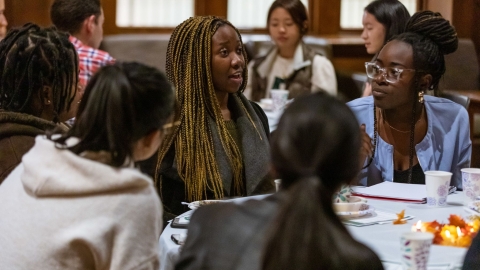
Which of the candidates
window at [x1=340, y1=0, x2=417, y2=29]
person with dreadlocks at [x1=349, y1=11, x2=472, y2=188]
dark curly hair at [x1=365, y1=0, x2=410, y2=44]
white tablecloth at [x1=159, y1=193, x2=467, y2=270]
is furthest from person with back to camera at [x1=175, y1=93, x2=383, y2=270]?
window at [x1=340, y1=0, x2=417, y2=29]

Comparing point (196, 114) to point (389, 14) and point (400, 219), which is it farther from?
point (389, 14)

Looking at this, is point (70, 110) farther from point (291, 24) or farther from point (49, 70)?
point (291, 24)

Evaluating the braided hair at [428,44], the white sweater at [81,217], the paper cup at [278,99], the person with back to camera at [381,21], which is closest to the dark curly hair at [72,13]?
the paper cup at [278,99]

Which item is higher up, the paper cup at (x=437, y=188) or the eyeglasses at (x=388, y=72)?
the eyeglasses at (x=388, y=72)

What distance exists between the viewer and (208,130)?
2.60 meters

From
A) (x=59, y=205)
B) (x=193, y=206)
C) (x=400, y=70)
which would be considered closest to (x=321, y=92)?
(x=59, y=205)

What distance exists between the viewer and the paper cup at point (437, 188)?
2.19 metres

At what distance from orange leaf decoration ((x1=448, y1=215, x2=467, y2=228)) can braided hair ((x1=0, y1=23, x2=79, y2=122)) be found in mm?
1206

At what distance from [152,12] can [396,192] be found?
413 cm

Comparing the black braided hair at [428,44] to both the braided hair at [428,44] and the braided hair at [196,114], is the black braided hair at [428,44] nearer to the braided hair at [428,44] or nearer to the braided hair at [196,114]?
the braided hair at [428,44]

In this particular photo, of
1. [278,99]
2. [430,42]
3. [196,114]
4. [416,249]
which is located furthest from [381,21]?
[416,249]

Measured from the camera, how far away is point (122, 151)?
5.26ft

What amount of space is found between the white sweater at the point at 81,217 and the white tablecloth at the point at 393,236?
0.74ft

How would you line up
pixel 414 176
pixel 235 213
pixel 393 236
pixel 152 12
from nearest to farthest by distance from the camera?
pixel 235 213 < pixel 393 236 < pixel 414 176 < pixel 152 12
